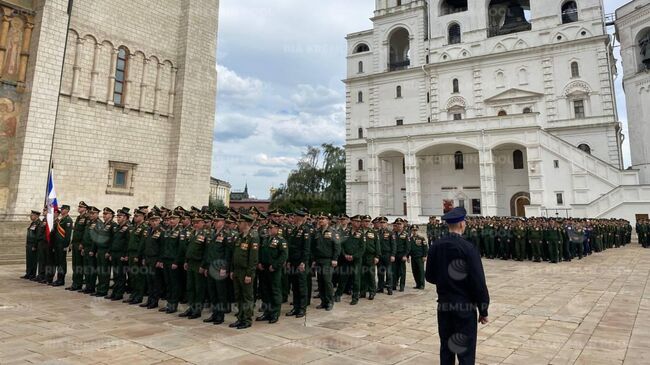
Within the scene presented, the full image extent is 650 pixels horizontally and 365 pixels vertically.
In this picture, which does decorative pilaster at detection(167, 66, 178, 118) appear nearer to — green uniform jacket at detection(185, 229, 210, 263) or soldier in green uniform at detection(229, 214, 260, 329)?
green uniform jacket at detection(185, 229, 210, 263)

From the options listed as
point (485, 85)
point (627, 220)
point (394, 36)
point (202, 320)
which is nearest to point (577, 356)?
point (202, 320)

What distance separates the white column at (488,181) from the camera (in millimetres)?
27984

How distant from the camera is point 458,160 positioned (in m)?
32.0

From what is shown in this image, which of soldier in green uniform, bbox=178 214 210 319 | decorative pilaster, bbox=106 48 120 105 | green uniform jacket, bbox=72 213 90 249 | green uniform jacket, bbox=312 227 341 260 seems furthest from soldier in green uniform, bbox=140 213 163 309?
decorative pilaster, bbox=106 48 120 105

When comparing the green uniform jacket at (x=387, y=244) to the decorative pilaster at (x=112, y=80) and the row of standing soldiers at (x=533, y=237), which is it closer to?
the row of standing soldiers at (x=533, y=237)

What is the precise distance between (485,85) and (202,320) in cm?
3395

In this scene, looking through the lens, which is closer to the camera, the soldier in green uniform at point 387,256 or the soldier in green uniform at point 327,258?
the soldier in green uniform at point 327,258

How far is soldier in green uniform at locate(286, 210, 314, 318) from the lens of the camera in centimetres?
680

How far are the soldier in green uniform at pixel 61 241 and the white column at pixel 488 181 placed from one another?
85.4 ft

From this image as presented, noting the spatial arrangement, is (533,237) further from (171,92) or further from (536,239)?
(171,92)

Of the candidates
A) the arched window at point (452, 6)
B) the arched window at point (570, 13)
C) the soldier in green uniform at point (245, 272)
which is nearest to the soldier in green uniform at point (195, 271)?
the soldier in green uniform at point (245, 272)

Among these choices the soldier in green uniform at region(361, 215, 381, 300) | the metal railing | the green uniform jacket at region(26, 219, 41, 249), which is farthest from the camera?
the metal railing

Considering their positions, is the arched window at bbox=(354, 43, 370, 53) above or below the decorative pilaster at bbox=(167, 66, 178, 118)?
above

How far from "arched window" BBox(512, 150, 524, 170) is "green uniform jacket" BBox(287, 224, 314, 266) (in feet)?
89.2
